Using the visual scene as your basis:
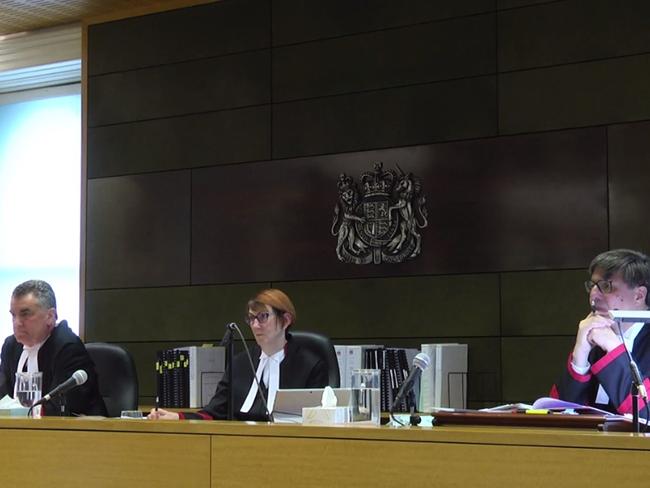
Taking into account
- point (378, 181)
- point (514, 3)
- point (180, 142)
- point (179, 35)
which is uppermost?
point (179, 35)

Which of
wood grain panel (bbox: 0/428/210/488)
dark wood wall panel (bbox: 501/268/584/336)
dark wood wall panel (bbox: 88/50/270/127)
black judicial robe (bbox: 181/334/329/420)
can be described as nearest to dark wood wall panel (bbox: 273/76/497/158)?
dark wood wall panel (bbox: 88/50/270/127)

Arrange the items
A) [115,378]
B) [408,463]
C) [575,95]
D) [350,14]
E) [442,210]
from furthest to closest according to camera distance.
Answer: [350,14]
[442,210]
[575,95]
[115,378]
[408,463]

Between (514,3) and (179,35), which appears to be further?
(179,35)

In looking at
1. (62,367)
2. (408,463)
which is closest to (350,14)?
(62,367)

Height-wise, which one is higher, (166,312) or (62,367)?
(166,312)

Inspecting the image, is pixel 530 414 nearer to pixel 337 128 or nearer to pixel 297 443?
pixel 297 443

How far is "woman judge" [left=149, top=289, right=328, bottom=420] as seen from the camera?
4.28 metres

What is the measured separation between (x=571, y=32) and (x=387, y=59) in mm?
918

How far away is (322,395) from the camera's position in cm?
322

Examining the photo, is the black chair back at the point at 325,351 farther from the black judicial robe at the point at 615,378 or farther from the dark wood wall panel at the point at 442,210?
the black judicial robe at the point at 615,378

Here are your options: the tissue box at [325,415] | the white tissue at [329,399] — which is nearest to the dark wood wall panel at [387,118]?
the white tissue at [329,399]

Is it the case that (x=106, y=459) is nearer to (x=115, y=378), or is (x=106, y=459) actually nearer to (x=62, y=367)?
(x=62, y=367)

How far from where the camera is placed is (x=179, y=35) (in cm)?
586

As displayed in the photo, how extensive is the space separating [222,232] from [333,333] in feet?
2.79
